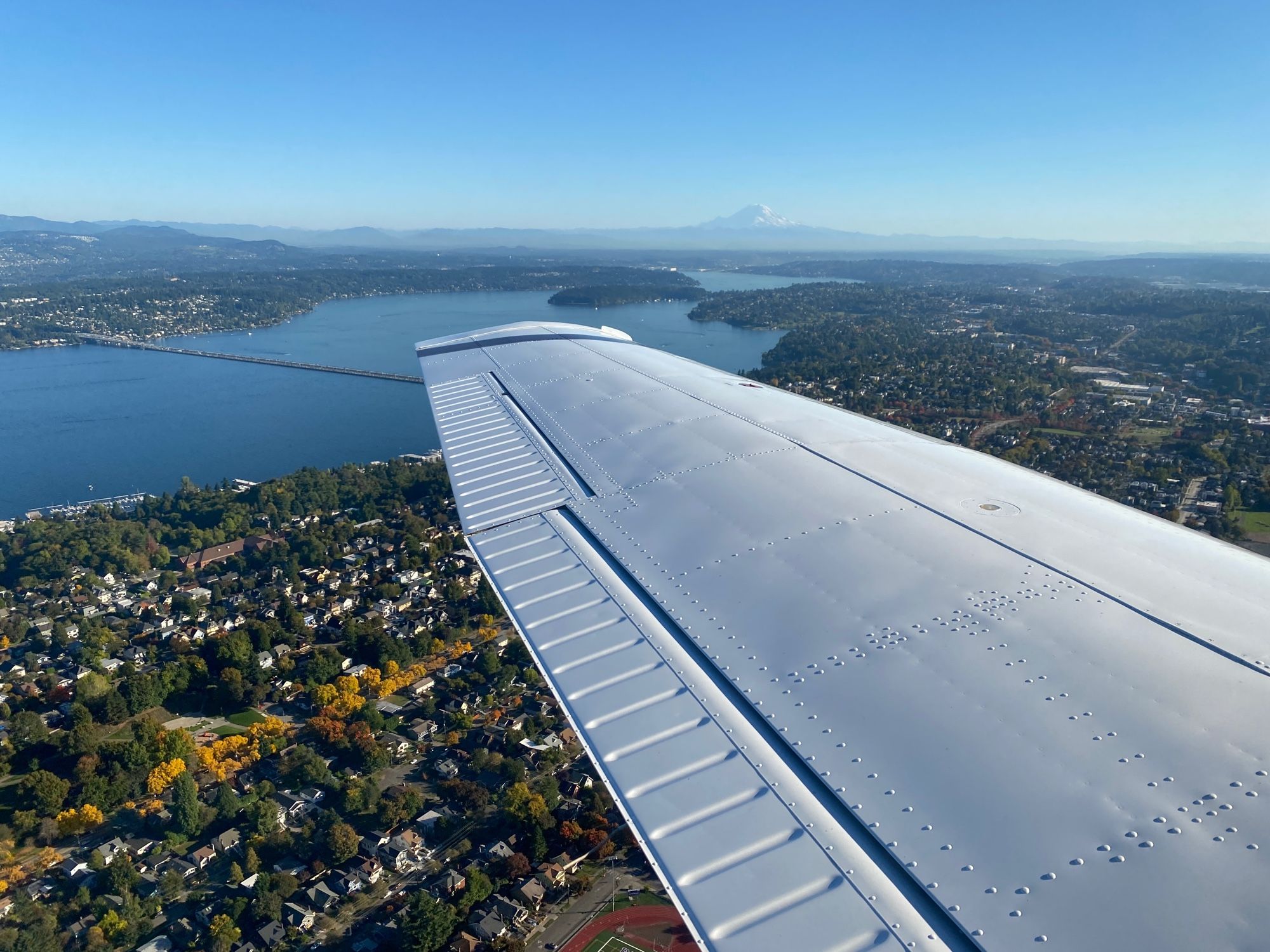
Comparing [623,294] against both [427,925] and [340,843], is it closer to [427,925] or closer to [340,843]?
[340,843]

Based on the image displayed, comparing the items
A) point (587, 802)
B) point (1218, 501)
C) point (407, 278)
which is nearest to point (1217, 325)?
point (1218, 501)

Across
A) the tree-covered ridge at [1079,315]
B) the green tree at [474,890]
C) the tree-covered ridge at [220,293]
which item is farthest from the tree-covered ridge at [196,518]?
the tree-covered ridge at [220,293]

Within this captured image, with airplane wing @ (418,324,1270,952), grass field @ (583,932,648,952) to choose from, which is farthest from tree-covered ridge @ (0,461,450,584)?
airplane wing @ (418,324,1270,952)

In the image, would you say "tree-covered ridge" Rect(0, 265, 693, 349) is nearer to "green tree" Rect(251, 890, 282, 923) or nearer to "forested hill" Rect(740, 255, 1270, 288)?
"forested hill" Rect(740, 255, 1270, 288)

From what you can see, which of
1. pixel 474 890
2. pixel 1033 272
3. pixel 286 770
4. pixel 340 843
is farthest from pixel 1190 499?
pixel 1033 272

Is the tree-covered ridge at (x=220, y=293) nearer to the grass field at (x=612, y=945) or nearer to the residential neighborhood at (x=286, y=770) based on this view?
the residential neighborhood at (x=286, y=770)

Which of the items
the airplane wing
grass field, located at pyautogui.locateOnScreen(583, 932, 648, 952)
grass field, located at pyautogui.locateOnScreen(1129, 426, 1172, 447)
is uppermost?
the airplane wing
